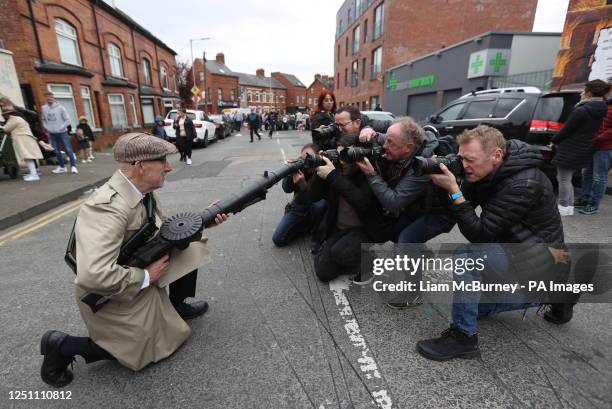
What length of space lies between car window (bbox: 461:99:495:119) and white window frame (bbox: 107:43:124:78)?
1765 centimetres

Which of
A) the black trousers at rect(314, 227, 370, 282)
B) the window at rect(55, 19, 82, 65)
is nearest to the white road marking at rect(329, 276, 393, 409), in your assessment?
the black trousers at rect(314, 227, 370, 282)

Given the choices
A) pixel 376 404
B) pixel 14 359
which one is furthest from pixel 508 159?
pixel 14 359

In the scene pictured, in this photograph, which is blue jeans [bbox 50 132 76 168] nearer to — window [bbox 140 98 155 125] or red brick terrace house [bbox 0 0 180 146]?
red brick terrace house [bbox 0 0 180 146]

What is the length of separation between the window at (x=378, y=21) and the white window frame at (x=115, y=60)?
65.8ft

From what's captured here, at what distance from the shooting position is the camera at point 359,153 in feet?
8.25

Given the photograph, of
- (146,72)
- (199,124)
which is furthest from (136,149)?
(146,72)

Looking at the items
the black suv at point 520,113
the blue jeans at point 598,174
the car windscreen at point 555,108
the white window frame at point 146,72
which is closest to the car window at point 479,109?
the black suv at point 520,113

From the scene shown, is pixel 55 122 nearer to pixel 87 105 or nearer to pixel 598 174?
pixel 87 105

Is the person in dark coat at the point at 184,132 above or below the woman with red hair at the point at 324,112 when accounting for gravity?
below

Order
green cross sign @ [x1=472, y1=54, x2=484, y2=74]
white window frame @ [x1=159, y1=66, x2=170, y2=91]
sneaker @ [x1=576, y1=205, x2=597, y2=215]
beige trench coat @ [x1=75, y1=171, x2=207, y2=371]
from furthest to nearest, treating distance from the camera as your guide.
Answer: white window frame @ [x1=159, y1=66, x2=170, y2=91] → green cross sign @ [x1=472, y1=54, x2=484, y2=74] → sneaker @ [x1=576, y1=205, x2=597, y2=215] → beige trench coat @ [x1=75, y1=171, x2=207, y2=371]

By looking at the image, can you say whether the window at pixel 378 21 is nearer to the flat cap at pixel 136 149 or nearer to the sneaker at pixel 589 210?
the sneaker at pixel 589 210

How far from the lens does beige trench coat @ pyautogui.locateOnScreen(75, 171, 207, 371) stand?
1.59 m

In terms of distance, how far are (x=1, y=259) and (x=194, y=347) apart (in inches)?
128

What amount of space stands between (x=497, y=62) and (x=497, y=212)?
53.7 feet
